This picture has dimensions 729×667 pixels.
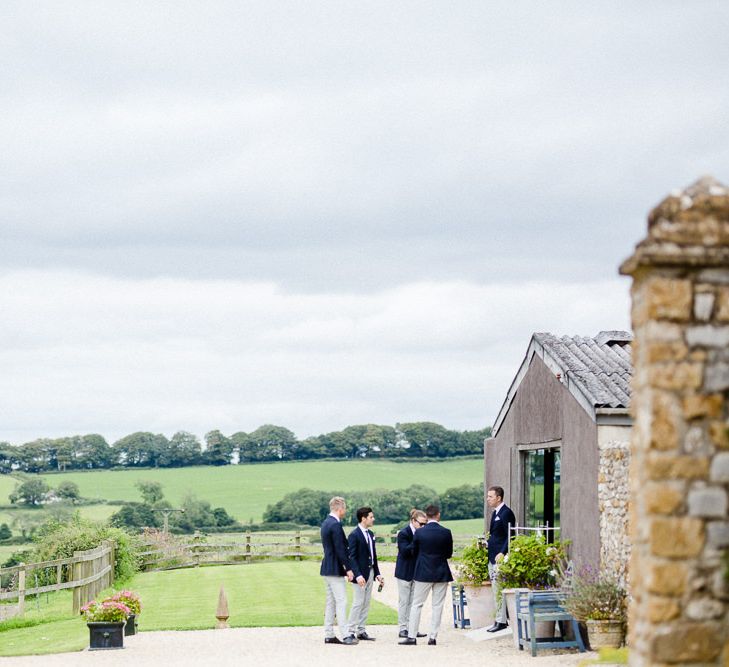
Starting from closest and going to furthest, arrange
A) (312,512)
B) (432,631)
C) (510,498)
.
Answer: (432,631) → (510,498) → (312,512)

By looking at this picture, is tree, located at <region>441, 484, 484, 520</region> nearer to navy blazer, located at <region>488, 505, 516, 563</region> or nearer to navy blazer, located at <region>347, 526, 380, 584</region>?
navy blazer, located at <region>488, 505, 516, 563</region>

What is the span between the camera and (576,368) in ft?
48.9

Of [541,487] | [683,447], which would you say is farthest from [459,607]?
[683,447]

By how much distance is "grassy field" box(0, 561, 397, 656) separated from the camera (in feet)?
56.4

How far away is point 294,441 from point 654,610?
A: 57832 mm

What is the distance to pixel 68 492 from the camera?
173 ft

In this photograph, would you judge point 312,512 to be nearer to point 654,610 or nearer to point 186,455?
point 186,455

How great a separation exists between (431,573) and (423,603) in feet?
1.31

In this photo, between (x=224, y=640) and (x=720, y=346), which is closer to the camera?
(x=720, y=346)

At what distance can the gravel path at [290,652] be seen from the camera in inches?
511

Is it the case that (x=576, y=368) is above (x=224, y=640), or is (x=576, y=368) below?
above

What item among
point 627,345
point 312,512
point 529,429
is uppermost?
point 627,345

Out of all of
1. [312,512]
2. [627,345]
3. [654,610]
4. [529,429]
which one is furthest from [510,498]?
[312,512]

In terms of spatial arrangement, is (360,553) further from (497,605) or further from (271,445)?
(271,445)
